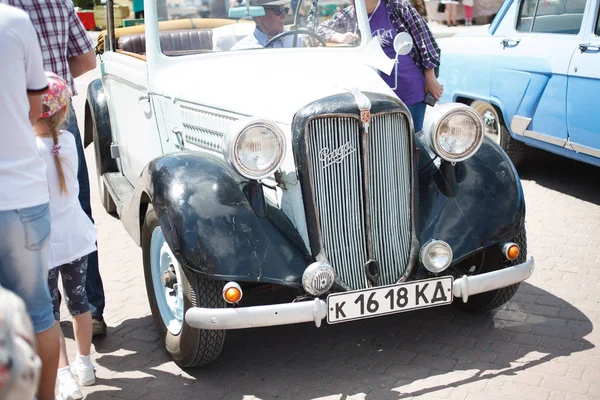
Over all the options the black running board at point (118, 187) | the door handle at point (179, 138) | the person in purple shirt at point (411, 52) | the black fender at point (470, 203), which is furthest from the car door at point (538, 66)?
the black running board at point (118, 187)

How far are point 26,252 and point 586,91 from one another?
4.45 meters

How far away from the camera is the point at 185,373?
3.64 metres

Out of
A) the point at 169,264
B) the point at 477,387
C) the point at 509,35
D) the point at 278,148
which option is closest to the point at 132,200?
the point at 169,264

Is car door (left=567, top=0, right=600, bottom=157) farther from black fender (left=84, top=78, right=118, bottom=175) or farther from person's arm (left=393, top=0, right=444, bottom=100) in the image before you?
black fender (left=84, top=78, right=118, bottom=175)

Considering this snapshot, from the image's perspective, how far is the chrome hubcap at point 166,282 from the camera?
364 centimetres

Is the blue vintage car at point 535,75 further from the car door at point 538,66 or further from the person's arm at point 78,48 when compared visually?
the person's arm at point 78,48

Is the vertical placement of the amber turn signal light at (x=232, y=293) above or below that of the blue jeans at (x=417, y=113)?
below

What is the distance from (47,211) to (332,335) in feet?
6.01

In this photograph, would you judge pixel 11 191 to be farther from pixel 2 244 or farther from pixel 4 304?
pixel 4 304

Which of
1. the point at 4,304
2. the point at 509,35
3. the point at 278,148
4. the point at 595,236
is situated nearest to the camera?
the point at 4,304

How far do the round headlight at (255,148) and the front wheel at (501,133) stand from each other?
387cm

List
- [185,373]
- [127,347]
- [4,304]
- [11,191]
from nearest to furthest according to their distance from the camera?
[4,304], [11,191], [185,373], [127,347]

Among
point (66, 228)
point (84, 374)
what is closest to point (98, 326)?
point (84, 374)

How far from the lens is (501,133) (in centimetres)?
686
